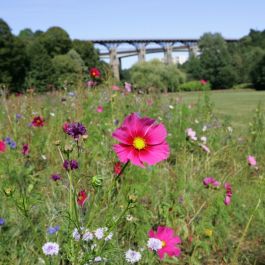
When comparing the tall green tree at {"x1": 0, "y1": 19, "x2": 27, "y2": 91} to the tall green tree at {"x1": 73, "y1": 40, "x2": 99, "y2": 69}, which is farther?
the tall green tree at {"x1": 73, "y1": 40, "x2": 99, "y2": 69}

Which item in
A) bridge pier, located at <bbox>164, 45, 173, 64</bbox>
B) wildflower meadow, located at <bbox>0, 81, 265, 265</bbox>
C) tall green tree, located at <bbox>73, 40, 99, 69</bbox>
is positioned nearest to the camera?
wildflower meadow, located at <bbox>0, 81, 265, 265</bbox>

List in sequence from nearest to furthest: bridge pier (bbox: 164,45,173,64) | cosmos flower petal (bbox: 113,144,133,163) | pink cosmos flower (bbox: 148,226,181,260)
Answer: cosmos flower petal (bbox: 113,144,133,163)
pink cosmos flower (bbox: 148,226,181,260)
bridge pier (bbox: 164,45,173,64)

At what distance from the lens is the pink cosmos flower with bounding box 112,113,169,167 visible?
1046 millimetres

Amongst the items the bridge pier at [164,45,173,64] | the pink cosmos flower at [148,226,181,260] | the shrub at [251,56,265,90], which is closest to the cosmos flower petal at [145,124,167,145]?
the pink cosmos flower at [148,226,181,260]

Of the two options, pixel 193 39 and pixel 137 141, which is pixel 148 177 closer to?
pixel 137 141

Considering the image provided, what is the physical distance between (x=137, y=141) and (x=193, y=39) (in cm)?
8808

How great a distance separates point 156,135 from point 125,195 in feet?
2.51

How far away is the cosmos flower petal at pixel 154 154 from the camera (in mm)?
1049

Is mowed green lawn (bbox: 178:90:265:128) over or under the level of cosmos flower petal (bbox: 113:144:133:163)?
under

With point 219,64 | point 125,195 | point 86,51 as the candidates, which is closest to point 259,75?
point 219,64

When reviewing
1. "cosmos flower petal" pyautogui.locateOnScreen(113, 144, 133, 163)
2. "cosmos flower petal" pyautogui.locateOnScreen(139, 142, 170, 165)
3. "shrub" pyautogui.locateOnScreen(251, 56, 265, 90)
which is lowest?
"shrub" pyautogui.locateOnScreen(251, 56, 265, 90)

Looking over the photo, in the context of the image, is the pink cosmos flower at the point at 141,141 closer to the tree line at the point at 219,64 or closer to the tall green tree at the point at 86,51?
the tall green tree at the point at 86,51

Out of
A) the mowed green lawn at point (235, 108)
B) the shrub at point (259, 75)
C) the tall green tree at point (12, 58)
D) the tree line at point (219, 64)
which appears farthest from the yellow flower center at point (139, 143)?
the tree line at point (219, 64)

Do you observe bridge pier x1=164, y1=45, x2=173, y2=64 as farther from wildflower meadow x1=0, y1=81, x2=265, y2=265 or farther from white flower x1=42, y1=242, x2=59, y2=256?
white flower x1=42, y1=242, x2=59, y2=256
